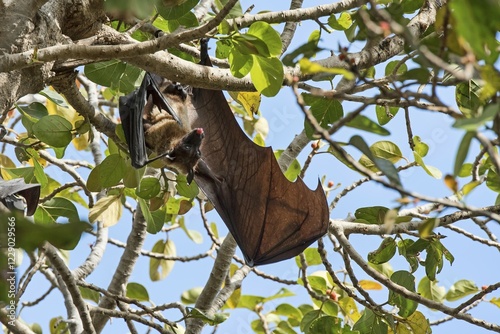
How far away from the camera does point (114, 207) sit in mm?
4711

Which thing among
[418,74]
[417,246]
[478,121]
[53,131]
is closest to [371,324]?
[417,246]

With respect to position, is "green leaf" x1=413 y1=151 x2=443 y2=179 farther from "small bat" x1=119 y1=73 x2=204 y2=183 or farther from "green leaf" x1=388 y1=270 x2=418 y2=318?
"small bat" x1=119 y1=73 x2=204 y2=183

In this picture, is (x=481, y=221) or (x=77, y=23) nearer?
(x=77, y=23)

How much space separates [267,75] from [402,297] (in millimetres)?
1620

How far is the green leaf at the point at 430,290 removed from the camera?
5.27 m

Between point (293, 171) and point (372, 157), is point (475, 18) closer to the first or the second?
point (372, 157)

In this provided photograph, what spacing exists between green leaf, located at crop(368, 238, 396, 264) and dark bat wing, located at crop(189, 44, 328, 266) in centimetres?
57

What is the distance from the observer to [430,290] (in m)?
5.27

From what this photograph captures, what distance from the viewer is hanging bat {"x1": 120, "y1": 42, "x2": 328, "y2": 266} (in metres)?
4.55

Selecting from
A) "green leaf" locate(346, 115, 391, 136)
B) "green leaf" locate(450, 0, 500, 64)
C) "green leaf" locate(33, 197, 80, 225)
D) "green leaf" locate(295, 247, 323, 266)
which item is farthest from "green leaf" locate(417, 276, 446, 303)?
"green leaf" locate(450, 0, 500, 64)

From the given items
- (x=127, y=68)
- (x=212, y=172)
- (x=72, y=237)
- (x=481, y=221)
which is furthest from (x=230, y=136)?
(x=72, y=237)

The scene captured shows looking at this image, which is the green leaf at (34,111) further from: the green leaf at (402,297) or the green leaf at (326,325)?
the green leaf at (402,297)

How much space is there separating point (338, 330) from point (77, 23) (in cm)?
244

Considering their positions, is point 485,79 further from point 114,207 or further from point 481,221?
point 114,207
